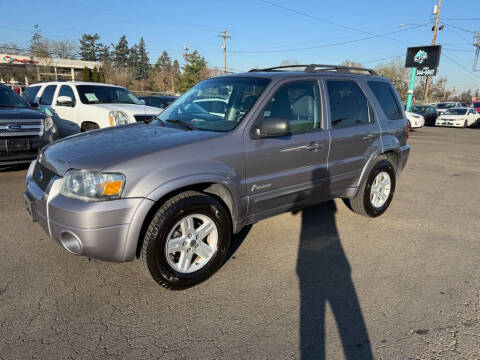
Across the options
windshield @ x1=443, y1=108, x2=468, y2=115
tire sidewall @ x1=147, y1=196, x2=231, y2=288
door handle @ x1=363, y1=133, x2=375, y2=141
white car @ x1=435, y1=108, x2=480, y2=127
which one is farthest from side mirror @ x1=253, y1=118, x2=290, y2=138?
windshield @ x1=443, y1=108, x2=468, y2=115

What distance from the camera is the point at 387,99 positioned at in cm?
470

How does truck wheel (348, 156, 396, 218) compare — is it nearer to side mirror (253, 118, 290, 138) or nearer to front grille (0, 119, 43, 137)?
side mirror (253, 118, 290, 138)

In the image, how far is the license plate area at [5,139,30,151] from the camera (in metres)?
5.53

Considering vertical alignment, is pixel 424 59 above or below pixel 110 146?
above

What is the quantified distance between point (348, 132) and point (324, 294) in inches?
77.8

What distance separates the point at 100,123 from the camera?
7.55m

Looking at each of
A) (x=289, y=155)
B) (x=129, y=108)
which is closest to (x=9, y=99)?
(x=129, y=108)

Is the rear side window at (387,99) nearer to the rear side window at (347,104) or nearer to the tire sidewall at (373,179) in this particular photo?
the rear side window at (347,104)

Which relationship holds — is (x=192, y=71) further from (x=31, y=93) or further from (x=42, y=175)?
(x=42, y=175)

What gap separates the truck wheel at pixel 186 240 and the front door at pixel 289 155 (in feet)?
1.45

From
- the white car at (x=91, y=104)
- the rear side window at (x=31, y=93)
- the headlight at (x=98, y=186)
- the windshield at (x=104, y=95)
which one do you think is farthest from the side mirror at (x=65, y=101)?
the headlight at (x=98, y=186)

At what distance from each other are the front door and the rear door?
0.19 m

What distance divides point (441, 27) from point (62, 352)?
40539 mm

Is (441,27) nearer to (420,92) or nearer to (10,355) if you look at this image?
(10,355)
